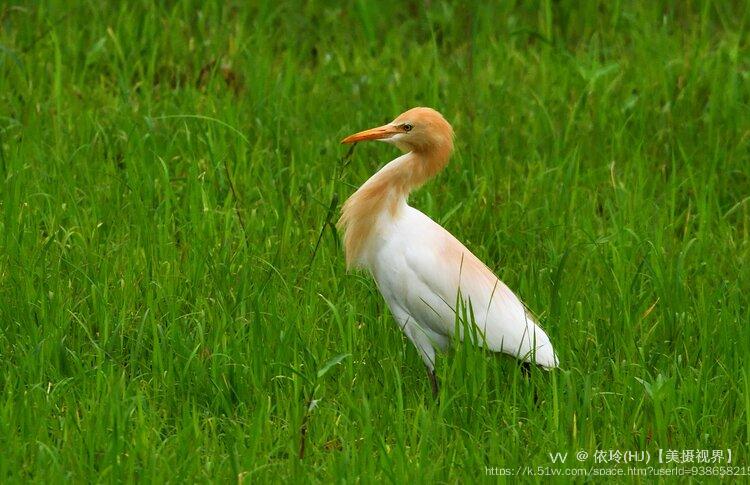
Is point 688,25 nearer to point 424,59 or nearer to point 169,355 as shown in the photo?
point 424,59

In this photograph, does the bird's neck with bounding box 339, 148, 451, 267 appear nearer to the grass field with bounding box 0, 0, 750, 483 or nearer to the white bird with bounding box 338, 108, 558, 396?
the white bird with bounding box 338, 108, 558, 396

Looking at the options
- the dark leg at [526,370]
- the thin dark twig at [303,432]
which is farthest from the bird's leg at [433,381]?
the thin dark twig at [303,432]

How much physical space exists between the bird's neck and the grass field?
32 centimetres

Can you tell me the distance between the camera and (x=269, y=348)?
4.29 metres

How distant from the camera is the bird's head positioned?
4.59 m

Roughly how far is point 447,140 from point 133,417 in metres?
1.53

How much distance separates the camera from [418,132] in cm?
460

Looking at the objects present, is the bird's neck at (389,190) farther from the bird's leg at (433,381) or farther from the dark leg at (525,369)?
the dark leg at (525,369)

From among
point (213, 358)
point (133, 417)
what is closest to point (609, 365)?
point (213, 358)

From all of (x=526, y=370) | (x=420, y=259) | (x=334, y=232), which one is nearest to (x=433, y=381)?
(x=526, y=370)

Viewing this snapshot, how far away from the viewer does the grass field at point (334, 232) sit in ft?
12.9

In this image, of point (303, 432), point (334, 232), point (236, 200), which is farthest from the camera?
point (236, 200)

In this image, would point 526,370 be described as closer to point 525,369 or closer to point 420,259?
point 525,369

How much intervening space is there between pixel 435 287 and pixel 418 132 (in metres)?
0.57
